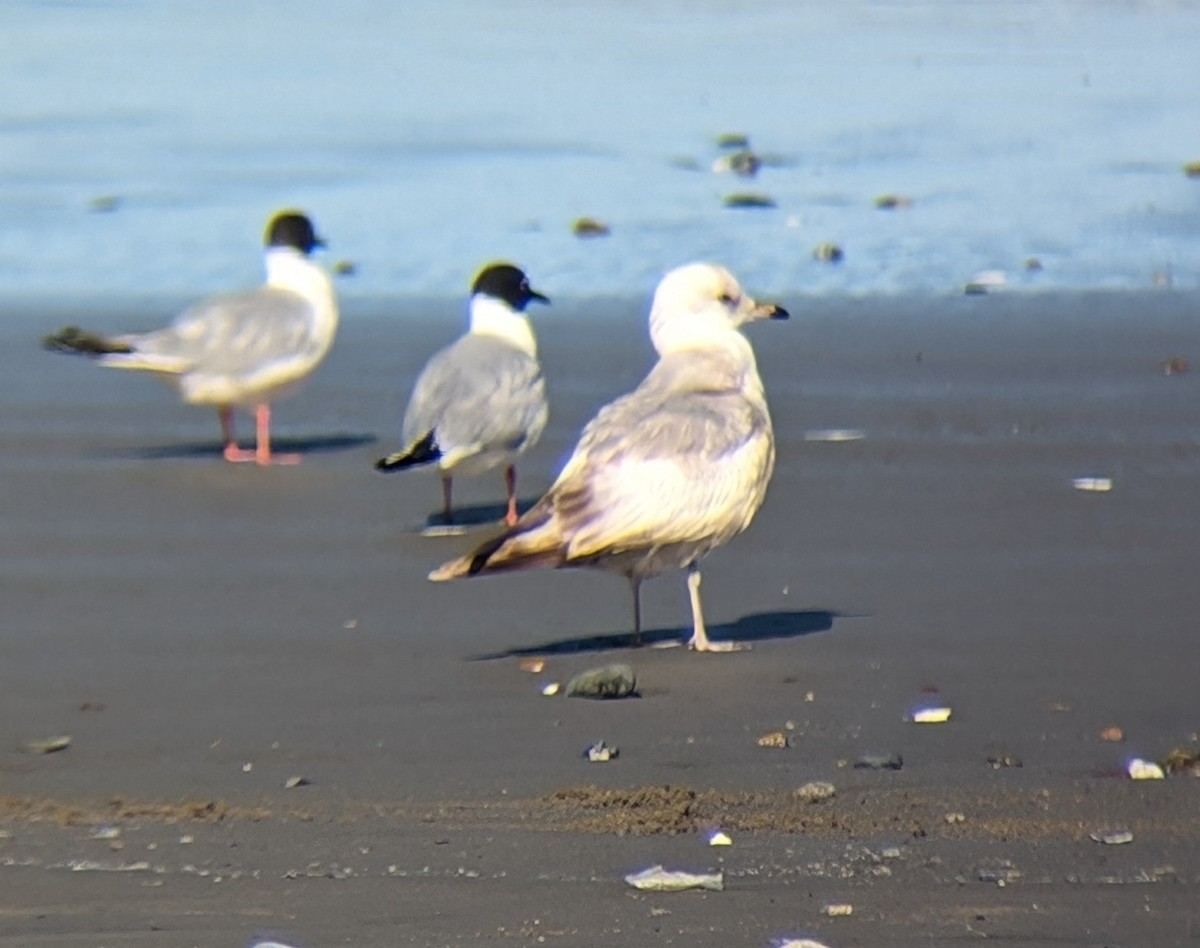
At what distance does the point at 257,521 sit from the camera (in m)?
8.41

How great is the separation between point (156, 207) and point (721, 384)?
835cm

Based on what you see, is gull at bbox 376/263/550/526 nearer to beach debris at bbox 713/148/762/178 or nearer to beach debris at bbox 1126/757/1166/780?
beach debris at bbox 1126/757/1166/780

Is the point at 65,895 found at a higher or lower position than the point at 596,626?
higher

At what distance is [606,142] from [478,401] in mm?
7623

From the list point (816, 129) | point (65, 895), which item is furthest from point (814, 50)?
point (65, 895)

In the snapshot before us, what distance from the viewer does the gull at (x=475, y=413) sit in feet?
27.8

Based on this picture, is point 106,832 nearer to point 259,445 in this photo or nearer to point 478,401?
point 478,401

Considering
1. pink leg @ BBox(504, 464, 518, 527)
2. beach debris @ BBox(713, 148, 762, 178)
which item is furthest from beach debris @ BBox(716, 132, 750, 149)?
pink leg @ BBox(504, 464, 518, 527)

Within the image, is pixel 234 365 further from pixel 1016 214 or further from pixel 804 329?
pixel 1016 214

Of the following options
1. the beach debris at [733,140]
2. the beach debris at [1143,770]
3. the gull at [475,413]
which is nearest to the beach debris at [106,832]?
the beach debris at [1143,770]

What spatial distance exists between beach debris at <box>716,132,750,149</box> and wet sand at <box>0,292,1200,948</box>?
4.92m

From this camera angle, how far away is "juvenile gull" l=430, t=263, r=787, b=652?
651cm

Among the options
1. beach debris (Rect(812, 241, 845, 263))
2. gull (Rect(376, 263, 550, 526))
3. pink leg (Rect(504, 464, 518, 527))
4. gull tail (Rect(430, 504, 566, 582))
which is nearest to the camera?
gull tail (Rect(430, 504, 566, 582))

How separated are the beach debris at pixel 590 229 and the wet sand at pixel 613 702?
8.86 ft
